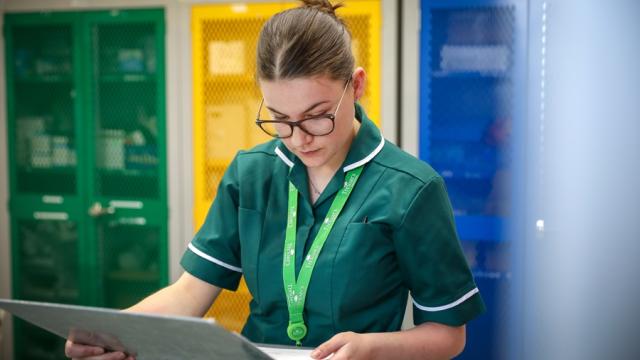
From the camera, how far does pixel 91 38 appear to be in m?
3.13

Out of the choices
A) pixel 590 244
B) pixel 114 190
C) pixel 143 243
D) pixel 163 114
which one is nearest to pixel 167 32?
pixel 163 114

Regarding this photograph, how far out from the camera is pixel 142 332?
0.94 m

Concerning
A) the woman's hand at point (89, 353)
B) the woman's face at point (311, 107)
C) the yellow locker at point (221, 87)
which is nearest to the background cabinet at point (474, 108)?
the yellow locker at point (221, 87)

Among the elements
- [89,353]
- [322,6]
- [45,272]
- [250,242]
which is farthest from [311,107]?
[45,272]

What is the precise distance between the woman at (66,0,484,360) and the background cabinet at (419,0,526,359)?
1518mm

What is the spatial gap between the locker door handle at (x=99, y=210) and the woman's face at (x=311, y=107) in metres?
2.21

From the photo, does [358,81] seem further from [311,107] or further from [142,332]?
[142,332]

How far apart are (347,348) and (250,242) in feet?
1.17

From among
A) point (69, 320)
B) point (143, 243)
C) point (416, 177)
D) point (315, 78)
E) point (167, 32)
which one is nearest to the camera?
point (69, 320)

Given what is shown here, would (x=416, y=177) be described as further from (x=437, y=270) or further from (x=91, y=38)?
(x=91, y=38)

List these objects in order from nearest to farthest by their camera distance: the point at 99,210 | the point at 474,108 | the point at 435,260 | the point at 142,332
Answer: the point at 142,332
the point at 435,260
the point at 474,108
the point at 99,210

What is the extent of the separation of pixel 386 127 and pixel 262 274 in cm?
166

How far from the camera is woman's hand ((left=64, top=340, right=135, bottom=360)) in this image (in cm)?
108

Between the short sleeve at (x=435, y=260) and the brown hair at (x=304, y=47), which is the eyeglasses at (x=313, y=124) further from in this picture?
the short sleeve at (x=435, y=260)
